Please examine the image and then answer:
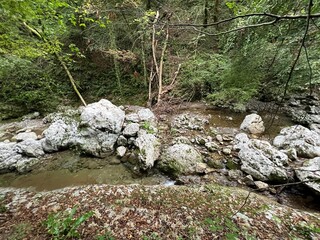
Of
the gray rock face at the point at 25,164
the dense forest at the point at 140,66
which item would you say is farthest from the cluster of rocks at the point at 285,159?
the gray rock face at the point at 25,164

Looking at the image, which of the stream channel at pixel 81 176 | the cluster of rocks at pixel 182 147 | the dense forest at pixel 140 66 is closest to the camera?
the stream channel at pixel 81 176

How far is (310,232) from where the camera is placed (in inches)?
93.0

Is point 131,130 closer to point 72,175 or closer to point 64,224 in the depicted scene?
point 72,175

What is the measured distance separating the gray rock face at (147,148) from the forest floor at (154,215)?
28.3 inches

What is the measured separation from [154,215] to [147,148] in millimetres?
1763

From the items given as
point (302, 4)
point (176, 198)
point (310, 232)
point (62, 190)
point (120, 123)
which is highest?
point (302, 4)

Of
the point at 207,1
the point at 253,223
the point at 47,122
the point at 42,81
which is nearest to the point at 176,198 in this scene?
the point at 253,223

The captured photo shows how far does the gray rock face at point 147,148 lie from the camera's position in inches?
158

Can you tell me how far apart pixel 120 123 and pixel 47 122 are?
3608mm

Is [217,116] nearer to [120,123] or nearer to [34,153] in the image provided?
[120,123]

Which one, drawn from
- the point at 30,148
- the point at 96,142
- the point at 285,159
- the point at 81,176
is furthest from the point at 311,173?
the point at 30,148

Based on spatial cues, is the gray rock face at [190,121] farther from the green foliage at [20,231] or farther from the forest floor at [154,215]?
the green foliage at [20,231]

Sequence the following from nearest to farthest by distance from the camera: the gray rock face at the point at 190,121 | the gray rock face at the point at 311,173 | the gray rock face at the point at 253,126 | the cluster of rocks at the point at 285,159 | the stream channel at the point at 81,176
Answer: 1. the gray rock face at the point at 311,173
2. the stream channel at the point at 81,176
3. the cluster of rocks at the point at 285,159
4. the gray rock face at the point at 253,126
5. the gray rock face at the point at 190,121

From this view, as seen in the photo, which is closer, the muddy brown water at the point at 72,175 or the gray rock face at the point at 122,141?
the muddy brown water at the point at 72,175
